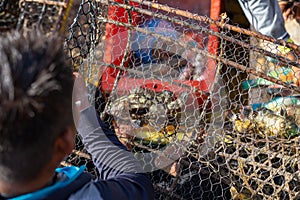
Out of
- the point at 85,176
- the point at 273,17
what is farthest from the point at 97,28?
the point at 85,176

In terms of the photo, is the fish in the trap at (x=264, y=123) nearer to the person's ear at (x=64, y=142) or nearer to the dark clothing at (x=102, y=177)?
the dark clothing at (x=102, y=177)

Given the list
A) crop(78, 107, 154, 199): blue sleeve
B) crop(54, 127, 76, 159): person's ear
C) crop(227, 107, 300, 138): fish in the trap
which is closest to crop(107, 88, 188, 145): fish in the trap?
crop(227, 107, 300, 138): fish in the trap

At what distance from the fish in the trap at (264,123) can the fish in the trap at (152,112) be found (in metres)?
0.25

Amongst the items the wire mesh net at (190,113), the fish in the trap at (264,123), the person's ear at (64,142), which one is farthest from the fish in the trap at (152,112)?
the person's ear at (64,142)

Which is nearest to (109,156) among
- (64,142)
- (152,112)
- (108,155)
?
(108,155)

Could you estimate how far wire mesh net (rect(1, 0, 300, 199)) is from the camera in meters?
2.09

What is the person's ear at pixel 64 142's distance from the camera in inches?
32.5

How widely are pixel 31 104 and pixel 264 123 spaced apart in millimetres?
1561

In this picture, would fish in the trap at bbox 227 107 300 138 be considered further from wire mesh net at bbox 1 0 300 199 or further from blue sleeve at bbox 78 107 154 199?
blue sleeve at bbox 78 107 154 199

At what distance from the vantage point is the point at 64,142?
834mm

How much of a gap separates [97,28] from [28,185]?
5.15 ft

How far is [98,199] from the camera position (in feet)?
2.90

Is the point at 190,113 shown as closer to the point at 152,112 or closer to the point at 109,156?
the point at 152,112

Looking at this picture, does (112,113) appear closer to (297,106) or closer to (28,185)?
(297,106)
